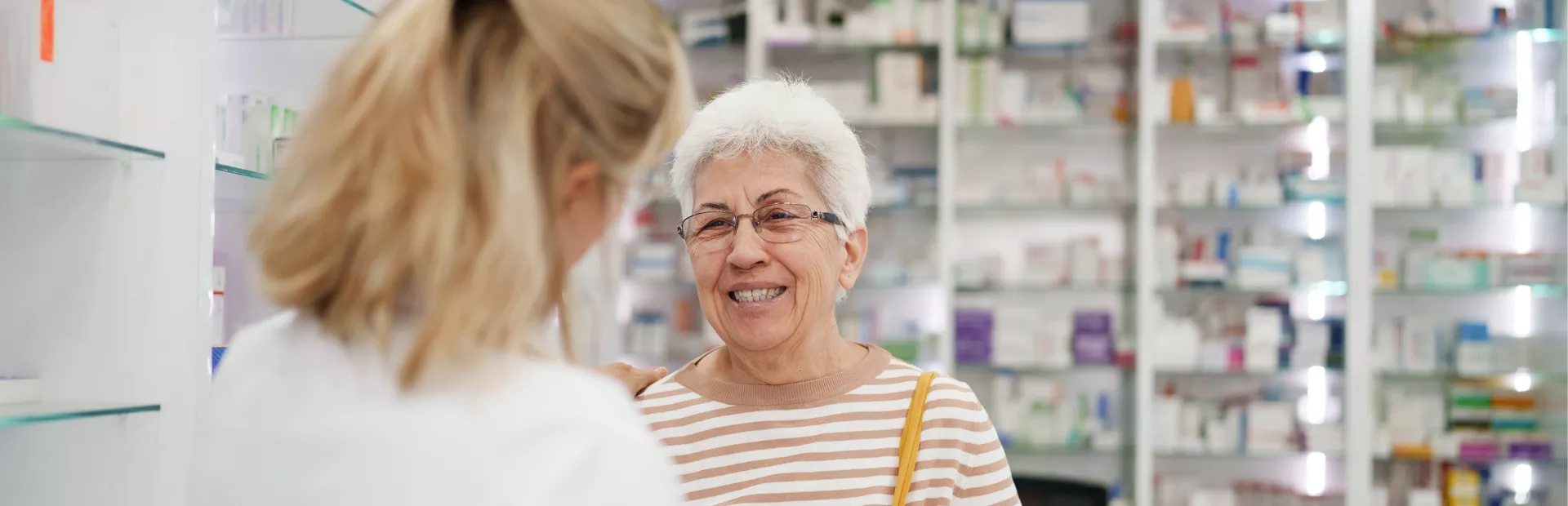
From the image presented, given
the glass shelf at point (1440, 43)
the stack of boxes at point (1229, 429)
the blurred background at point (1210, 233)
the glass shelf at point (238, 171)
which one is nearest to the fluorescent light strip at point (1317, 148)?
the blurred background at point (1210, 233)

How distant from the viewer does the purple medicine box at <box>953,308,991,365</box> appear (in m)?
5.25

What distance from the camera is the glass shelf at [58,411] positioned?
1.68 metres

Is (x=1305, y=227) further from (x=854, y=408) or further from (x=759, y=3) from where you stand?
(x=854, y=408)

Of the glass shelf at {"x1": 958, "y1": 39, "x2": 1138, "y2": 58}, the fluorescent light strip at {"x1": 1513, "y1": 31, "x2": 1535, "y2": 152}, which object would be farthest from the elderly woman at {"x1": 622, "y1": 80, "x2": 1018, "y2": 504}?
the fluorescent light strip at {"x1": 1513, "y1": 31, "x2": 1535, "y2": 152}

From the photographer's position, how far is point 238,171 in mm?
2156

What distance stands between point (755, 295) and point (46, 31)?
1066mm

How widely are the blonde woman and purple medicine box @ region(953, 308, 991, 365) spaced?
4.56m

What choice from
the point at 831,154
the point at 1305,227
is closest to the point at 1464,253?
the point at 1305,227

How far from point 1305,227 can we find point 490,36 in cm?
522

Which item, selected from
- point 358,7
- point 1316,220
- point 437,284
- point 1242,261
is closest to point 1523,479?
point 1316,220

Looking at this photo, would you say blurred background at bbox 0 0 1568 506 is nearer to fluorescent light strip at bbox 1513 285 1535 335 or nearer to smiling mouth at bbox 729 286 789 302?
fluorescent light strip at bbox 1513 285 1535 335

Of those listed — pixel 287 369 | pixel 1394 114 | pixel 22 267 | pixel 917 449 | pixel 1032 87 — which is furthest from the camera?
pixel 1032 87

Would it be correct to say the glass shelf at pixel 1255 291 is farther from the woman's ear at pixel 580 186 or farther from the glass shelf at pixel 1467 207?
the woman's ear at pixel 580 186

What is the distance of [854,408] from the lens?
5.44 feet
